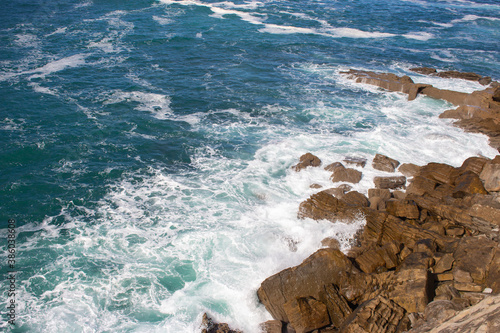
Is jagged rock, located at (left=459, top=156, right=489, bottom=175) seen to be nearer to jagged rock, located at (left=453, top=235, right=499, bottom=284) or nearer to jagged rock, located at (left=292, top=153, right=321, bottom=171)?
jagged rock, located at (left=453, top=235, right=499, bottom=284)

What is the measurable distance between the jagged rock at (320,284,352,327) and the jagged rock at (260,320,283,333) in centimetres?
185

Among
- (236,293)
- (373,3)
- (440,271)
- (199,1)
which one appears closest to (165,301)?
(236,293)

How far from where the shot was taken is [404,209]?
18.1 metres

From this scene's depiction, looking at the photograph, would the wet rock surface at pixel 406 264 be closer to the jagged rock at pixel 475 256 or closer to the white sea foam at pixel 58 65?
the jagged rock at pixel 475 256

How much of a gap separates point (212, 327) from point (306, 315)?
3.58 metres

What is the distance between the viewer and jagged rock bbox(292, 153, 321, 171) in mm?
23906

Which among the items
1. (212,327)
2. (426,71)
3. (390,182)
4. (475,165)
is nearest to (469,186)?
(475,165)

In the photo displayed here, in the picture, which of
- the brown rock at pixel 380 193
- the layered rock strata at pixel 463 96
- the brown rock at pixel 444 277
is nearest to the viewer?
the brown rock at pixel 444 277

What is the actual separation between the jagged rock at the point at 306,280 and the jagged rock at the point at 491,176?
33.3 feet

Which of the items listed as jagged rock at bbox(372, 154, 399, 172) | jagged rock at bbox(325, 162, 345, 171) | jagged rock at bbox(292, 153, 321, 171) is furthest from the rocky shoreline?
jagged rock at bbox(292, 153, 321, 171)

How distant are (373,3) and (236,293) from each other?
80761 mm

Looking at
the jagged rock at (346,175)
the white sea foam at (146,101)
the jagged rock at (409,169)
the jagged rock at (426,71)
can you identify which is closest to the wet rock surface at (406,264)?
the jagged rock at (346,175)

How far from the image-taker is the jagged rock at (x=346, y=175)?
22.4 meters

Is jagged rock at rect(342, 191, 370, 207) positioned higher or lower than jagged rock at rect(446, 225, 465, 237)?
lower
